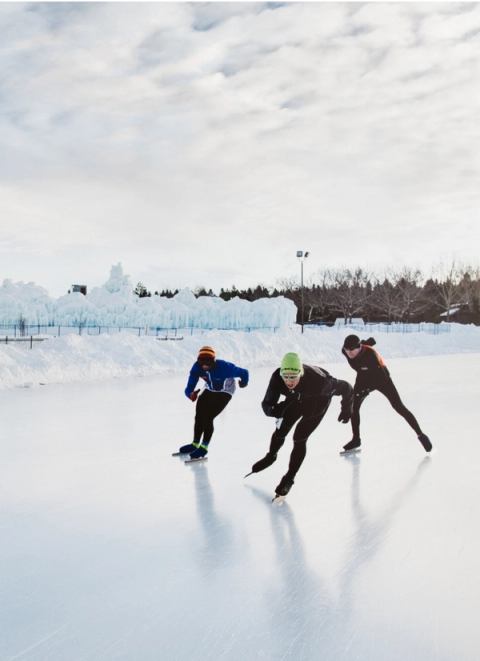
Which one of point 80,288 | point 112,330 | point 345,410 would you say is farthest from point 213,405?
point 80,288

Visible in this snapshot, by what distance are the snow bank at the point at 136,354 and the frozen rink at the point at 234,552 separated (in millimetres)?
6643

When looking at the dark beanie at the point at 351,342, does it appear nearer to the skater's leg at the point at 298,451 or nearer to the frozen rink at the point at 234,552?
the frozen rink at the point at 234,552

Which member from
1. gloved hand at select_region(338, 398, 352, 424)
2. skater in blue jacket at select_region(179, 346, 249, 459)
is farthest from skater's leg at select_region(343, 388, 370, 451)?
skater in blue jacket at select_region(179, 346, 249, 459)

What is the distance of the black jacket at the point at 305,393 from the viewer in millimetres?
4344

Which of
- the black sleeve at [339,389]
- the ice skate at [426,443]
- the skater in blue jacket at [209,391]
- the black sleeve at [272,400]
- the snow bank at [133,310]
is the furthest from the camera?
the snow bank at [133,310]

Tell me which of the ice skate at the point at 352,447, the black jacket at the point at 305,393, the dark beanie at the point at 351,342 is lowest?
the ice skate at the point at 352,447

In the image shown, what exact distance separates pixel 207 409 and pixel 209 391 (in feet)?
0.53

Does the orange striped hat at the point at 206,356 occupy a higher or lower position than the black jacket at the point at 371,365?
higher

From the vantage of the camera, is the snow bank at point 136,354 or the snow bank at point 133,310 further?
the snow bank at point 133,310

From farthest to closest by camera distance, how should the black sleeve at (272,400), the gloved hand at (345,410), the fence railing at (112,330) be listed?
1. the fence railing at (112,330)
2. the gloved hand at (345,410)
3. the black sleeve at (272,400)

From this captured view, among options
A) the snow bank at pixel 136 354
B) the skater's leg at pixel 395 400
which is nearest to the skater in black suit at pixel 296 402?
the skater's leg at pixel 395 400

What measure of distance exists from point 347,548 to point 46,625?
1.58 m

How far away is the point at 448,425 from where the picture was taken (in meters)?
7.66

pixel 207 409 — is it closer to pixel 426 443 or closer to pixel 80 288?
pixel 426 443
